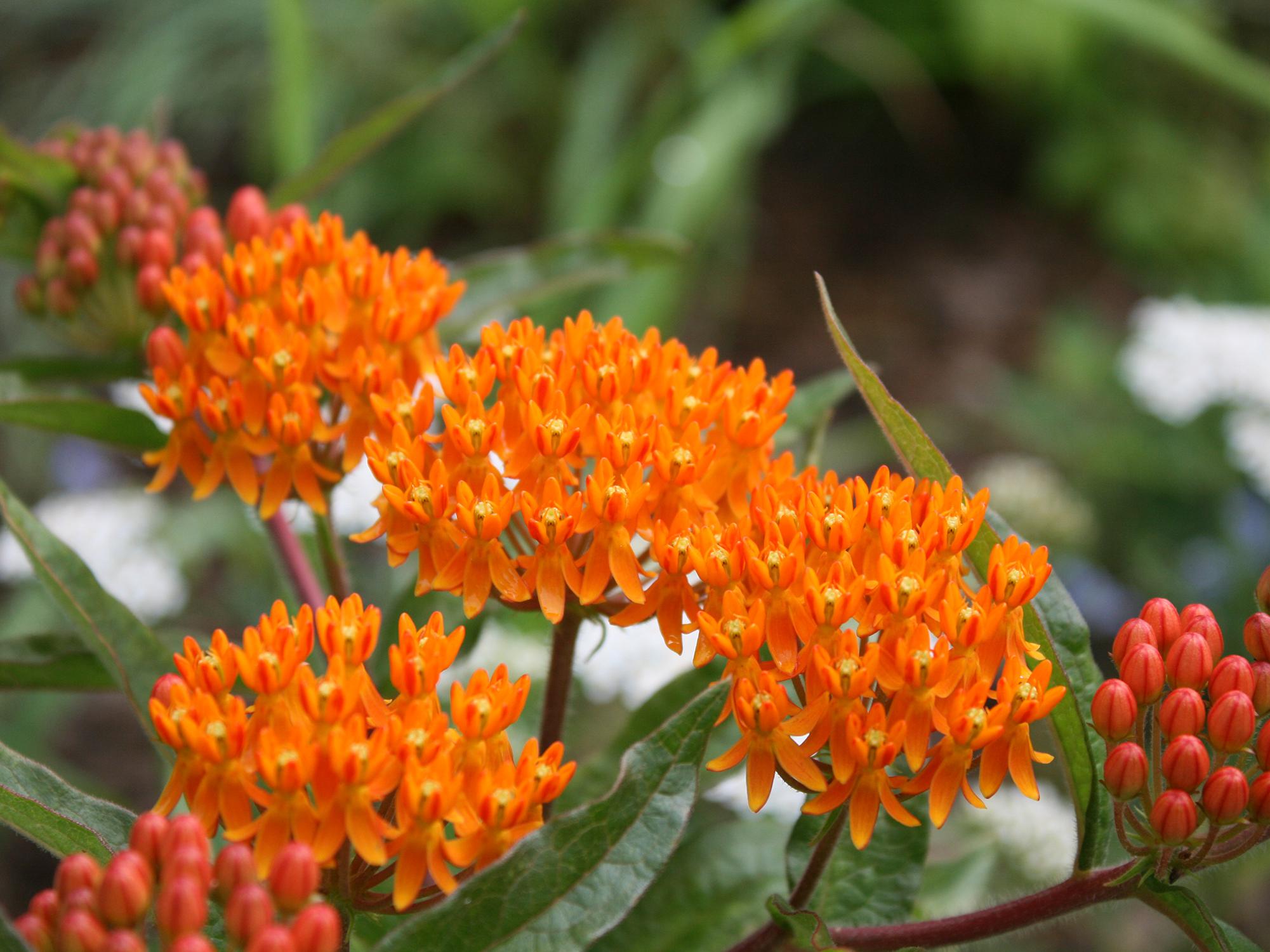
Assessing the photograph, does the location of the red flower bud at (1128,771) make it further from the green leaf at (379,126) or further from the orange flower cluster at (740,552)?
the green leaf at (379,126)

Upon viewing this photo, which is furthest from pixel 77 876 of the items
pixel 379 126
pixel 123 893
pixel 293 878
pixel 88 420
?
pixel 379 126

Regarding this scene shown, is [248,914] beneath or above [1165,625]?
beneath

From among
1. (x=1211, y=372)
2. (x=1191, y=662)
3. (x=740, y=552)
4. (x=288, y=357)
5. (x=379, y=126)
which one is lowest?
(x=1191, y=662)

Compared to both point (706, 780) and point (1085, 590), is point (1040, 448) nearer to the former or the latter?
point (1085, 590)

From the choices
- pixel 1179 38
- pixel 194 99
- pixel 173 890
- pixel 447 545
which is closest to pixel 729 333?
pixel 1179 38

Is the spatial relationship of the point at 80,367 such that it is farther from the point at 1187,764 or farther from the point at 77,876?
the point at 1187,764

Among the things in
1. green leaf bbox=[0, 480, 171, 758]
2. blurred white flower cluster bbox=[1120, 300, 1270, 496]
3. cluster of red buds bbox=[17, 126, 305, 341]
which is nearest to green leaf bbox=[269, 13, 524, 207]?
cluster of red buds bbox=[17, 126, 305, 341]
